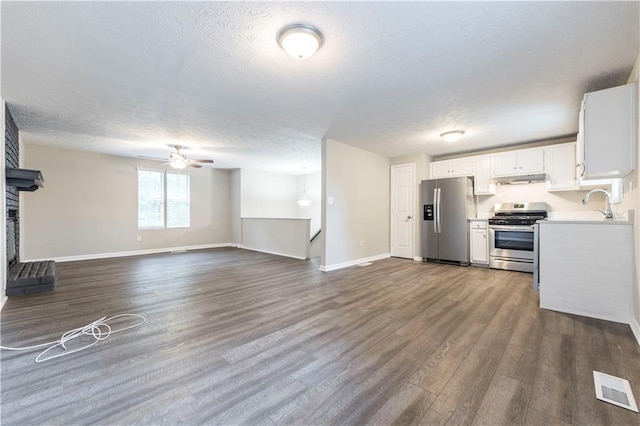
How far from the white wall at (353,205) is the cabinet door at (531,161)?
8.56ft

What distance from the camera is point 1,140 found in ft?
10.3

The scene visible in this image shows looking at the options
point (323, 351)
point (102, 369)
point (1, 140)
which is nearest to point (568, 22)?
point (323, 351)

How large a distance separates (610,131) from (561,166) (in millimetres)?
2488

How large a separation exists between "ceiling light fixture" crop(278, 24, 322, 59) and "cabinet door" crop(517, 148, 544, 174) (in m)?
4.71

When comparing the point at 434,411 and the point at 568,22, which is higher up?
the point at 568,22

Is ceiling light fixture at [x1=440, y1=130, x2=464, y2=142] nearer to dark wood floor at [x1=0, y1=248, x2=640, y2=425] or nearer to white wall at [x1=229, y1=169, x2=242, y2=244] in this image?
dark wood floor at [x1=0, y1=248, x2=640, y2=425]

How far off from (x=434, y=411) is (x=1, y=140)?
5.13 m

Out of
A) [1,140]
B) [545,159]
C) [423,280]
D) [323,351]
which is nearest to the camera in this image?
[323,351]

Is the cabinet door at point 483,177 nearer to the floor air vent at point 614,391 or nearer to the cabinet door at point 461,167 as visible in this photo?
the cabinet door at point 461,167

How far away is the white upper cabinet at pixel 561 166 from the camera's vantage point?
446cm

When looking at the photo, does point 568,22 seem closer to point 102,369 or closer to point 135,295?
point 102,369

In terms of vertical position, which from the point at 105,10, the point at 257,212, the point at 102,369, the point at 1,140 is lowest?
the point at 102,369

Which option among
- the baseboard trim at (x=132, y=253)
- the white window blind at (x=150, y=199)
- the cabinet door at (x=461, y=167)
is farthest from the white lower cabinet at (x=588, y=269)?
the white window blind at (x=150, y=199)

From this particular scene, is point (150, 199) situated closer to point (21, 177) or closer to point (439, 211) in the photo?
point (21, 177)
